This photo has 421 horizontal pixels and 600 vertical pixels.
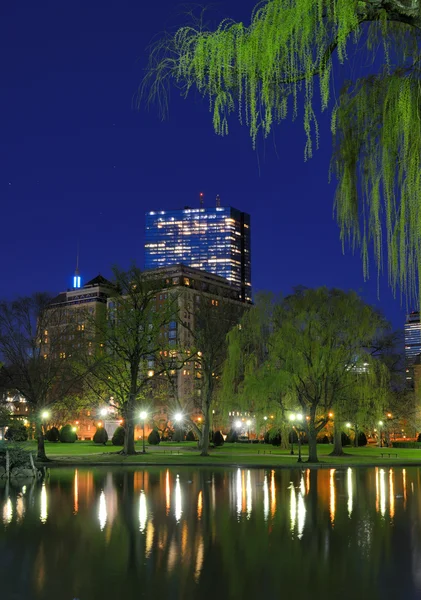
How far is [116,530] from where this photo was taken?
17.1m

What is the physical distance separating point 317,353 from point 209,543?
104 feet

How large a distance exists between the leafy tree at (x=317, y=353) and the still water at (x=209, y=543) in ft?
54.6

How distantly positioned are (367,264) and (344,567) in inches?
294

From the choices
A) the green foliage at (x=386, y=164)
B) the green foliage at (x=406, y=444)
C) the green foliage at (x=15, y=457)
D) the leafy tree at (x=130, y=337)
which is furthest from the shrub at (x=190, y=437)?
the green foliage at (x=386, y=164)

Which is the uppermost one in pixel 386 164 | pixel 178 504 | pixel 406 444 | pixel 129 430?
pixel 386 164

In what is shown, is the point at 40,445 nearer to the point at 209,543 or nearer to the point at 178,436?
the point at 209,543

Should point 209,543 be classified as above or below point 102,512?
above

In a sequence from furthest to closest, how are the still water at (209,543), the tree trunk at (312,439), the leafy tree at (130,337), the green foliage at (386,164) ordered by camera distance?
the leafy tree at (130,337), the tree trunk at (312,439), the still water at (209,543), the green foliage at (386,164)

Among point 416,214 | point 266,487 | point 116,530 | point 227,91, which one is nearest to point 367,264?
point 416,214

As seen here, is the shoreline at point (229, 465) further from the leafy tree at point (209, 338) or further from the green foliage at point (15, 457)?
the leafy tree at point (209, 338)

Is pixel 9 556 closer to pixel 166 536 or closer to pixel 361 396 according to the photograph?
pixel 166 536

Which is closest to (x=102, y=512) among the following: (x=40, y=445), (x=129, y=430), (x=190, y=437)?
(x=40, y=445)

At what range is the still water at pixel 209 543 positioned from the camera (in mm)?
10953

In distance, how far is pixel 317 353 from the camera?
151ft
